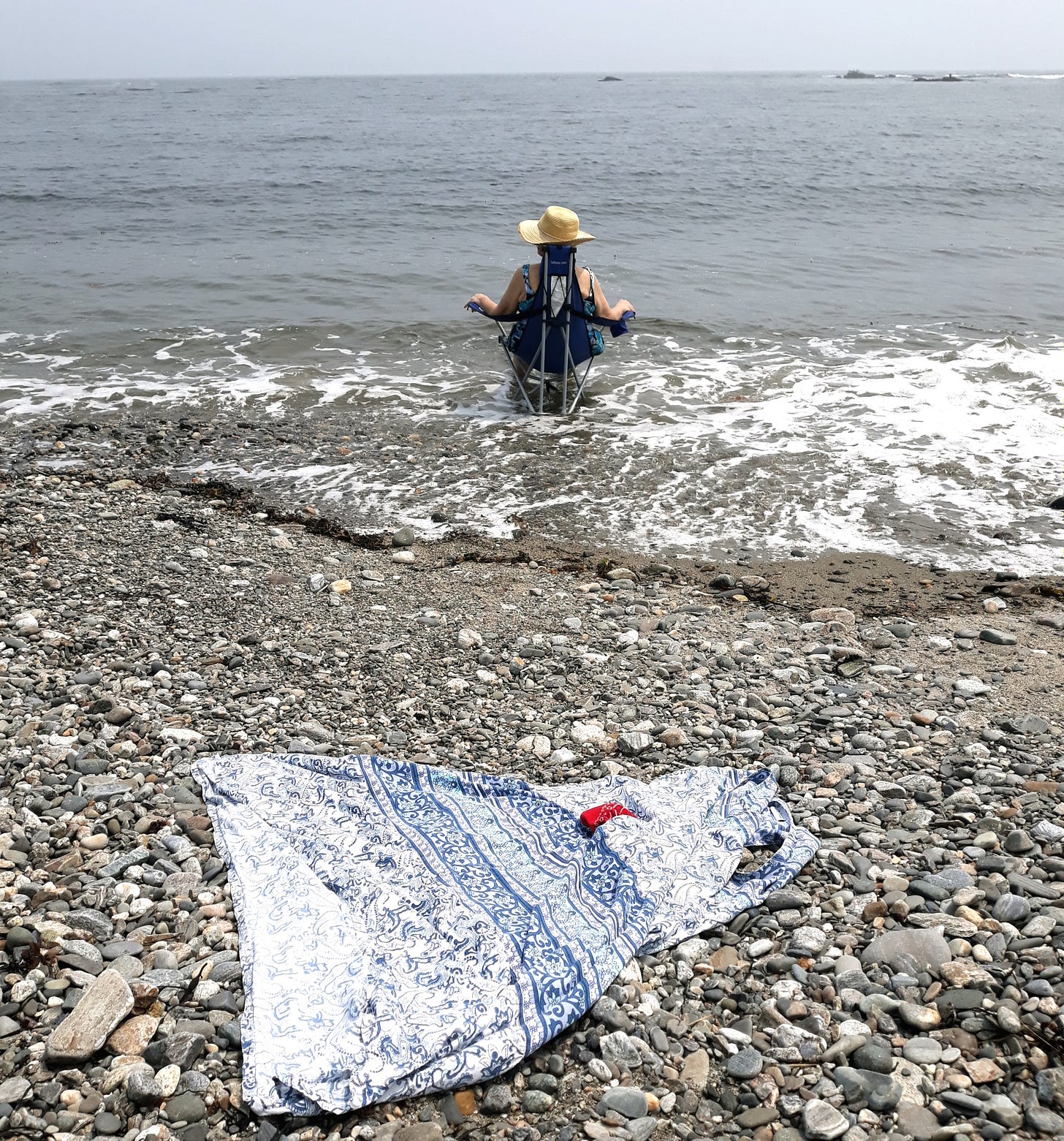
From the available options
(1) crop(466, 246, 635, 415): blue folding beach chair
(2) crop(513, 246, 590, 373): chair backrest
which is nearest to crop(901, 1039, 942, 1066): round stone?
(1) crop(466, 246, 635, 415): blue folding beach chair

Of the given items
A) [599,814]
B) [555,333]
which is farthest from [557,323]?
[599,814]

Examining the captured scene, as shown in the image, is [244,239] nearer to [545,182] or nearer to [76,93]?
[545,182]

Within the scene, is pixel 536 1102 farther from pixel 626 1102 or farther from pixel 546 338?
pixel 546 338

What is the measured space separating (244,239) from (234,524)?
16.1 meters

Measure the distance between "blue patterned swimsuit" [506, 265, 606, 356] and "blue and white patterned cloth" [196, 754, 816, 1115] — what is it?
23.6 ft

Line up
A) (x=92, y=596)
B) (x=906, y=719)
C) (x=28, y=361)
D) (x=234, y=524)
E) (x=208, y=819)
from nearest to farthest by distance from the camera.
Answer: (x=208, y=819)
(x=906, y=719)
(x=92, y=596)
(x=234, y=524)
(x=28, y=361)

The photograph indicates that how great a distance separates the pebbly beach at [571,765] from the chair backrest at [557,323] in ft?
12.0

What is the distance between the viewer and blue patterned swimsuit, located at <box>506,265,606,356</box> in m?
10.6

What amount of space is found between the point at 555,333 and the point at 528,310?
0.41 m

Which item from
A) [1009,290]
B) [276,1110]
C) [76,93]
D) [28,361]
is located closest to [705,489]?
[276,1110]

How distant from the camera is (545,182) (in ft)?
103

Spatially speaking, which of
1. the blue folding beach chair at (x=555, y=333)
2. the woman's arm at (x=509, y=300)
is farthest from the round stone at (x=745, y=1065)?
the woman's arm at (x=509, y=300)

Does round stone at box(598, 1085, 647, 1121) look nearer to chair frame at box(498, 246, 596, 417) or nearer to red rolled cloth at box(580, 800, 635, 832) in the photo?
red rolled cloth at box(580, 800, 635, 832)

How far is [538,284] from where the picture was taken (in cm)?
1057
